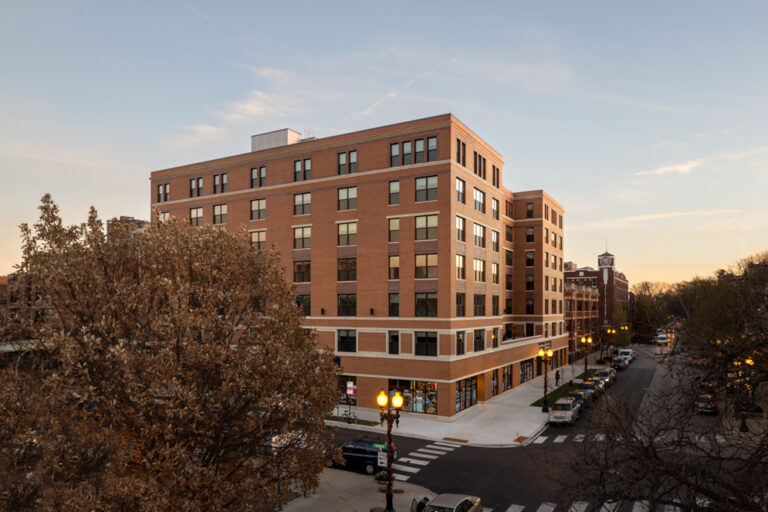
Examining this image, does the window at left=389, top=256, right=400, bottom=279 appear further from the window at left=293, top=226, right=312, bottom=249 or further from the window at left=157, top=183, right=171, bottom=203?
the window at left=157, top=183, right=171, bottom=203

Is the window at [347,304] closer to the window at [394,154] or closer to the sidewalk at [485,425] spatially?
the sidewalk at [485,425]

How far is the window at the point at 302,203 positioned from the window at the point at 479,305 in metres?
16.6

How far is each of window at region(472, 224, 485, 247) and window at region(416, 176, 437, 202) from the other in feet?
18.5

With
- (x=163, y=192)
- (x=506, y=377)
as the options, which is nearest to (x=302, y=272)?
(x=163, y=192)

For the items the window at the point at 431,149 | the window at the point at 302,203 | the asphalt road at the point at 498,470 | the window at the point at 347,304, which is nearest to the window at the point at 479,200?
the window at the point at 431,149

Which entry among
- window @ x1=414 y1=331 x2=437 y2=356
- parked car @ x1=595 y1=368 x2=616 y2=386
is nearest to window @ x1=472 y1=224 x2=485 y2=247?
window @ x1=414 y1=331 x2=437 y2=356

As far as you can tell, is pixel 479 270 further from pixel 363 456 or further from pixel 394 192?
pixel 363 456

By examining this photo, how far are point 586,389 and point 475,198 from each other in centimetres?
1998

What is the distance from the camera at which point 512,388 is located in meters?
51.4

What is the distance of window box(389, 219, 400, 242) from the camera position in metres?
40.5

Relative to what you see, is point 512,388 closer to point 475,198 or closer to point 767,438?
point 475,198

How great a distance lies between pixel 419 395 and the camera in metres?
38.7

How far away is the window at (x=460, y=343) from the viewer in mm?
39250

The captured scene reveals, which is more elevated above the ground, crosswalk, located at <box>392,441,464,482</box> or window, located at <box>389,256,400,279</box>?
window, located at <box>389,256,400,279</box>
